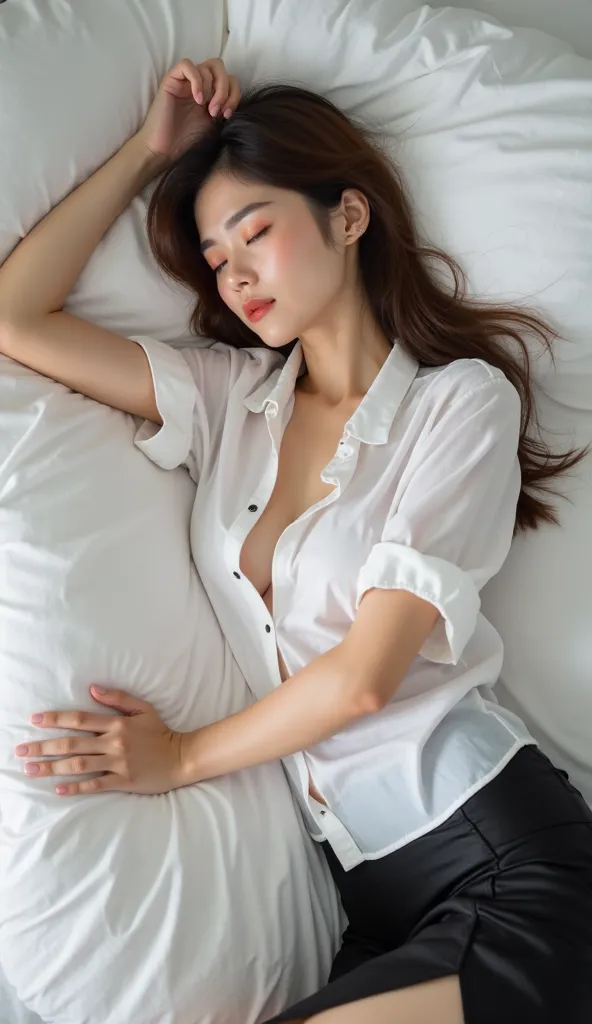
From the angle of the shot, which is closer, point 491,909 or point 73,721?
point 491,909

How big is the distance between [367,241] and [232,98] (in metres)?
0.33

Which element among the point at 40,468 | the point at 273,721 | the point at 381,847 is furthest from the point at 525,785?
the point at 40,468

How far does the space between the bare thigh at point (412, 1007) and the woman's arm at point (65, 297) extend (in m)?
0.93

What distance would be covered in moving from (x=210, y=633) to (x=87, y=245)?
667 millimetres

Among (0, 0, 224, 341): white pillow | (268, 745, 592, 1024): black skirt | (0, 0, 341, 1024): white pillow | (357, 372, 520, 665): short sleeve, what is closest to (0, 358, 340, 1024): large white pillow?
(0, 0, 341, 1024): white pillow

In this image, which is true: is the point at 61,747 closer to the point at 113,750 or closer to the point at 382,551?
the point at 113,750

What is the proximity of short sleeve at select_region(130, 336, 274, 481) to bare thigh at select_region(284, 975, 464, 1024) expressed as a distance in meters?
0.84

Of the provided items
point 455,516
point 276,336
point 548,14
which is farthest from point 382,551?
point 548,14

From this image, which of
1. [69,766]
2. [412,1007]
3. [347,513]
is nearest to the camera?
[412,1007]

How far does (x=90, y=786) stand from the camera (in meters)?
1.19

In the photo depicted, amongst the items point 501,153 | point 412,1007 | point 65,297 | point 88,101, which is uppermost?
point 501,153

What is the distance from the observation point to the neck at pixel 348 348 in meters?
1.45

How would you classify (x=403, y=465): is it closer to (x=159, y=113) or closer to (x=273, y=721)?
(x=273, y=721)

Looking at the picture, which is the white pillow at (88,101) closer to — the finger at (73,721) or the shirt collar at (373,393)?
the shirt collar at (373,393)
